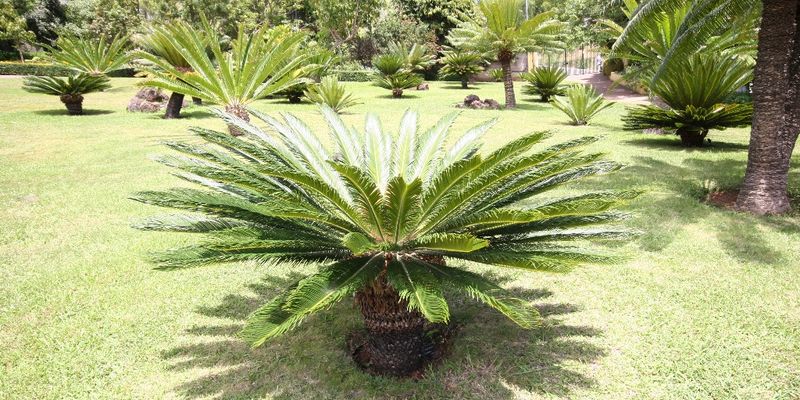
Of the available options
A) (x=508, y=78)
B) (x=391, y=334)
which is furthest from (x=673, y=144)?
(x=391, y=334)

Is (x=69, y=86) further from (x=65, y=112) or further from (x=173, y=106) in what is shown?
(x=173, y=106)

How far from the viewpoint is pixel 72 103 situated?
15266 mm

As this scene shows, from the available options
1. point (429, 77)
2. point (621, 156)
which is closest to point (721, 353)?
point (621, 156)

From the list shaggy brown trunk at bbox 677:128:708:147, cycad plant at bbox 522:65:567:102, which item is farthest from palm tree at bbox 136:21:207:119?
cycad plant at bbox 522:65:567:102

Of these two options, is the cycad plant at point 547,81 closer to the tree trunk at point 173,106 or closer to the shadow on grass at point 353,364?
the tree trunk at point 173,106

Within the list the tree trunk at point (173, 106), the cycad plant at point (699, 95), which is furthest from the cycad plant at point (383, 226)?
the tree trunk at point (173, 106)

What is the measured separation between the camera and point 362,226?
278cm

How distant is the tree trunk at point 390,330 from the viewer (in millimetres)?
2939

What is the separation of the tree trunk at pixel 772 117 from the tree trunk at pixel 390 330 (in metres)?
5.27

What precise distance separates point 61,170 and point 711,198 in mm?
10579

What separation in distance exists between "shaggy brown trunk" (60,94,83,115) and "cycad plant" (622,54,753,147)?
15.5 m

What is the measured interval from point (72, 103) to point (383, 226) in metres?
16.3

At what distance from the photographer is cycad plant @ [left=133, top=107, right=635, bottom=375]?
8.00 ft

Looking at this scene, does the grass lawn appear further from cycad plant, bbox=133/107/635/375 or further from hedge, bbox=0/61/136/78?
hedge, bbox=0/61/136/78
